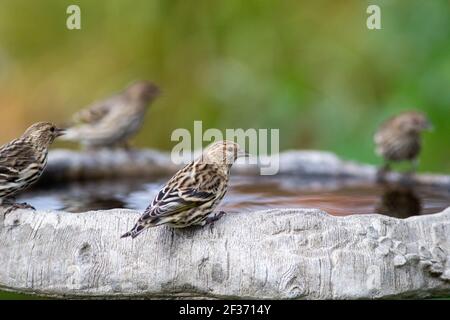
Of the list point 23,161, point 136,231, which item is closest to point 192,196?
point 136,231

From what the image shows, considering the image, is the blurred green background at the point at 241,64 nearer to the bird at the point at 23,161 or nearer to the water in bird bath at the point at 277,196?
the water in bird bath at the point at 277,196

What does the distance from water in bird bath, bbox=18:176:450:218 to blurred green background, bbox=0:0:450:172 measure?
302 centimetres

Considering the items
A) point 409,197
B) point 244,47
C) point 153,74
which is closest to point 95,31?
point 153,74

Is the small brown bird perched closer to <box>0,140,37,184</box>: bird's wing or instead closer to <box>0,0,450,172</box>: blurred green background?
<box>0,0,450,172</box>: blurred green background

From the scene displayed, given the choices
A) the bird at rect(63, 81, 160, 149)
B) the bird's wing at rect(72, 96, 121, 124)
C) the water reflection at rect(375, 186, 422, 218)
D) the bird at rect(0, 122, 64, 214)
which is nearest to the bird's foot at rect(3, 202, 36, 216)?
the bird at rect(0, 122, 64, 214)

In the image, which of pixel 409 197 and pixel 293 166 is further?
pixel 293 166

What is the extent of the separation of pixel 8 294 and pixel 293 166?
2999 millimetres

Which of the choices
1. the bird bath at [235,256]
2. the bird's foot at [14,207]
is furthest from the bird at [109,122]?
the bird bath at [235,256]

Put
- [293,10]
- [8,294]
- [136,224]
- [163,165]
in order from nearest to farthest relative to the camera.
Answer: [136,224], [8,294], [163,165], [293,10]

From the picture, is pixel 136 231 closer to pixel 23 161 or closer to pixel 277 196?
pixel 23 161

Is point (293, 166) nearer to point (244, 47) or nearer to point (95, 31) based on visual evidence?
point (244, 47)

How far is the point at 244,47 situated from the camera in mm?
9836

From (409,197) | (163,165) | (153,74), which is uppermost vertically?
(153,74)
